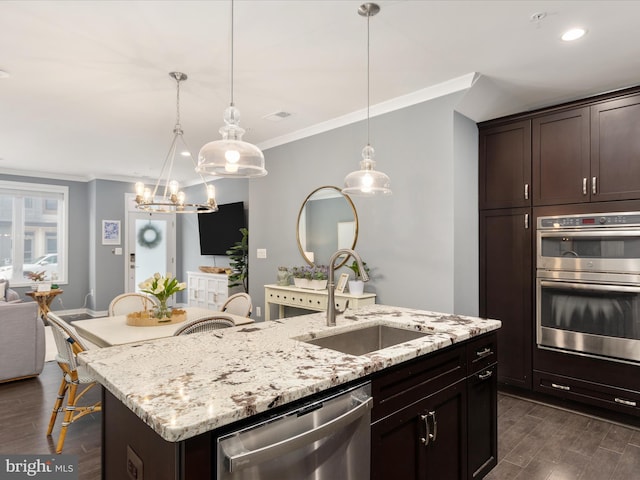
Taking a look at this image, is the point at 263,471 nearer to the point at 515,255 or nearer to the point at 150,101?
the point at 515,255

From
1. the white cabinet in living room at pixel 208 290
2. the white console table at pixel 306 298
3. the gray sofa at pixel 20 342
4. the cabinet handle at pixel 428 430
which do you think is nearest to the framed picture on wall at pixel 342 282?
the white console table at pixel 306 298

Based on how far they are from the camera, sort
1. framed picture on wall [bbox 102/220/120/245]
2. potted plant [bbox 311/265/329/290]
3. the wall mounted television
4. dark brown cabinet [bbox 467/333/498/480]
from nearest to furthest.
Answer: dark brown cabinet [bbox 467/333/498/480], potted plant [bbox 311/265/329/290], the wall mounted television, framed picture on wall [bbox 102/220/120/245]

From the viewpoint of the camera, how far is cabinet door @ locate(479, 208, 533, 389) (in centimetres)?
343

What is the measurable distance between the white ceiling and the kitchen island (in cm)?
181

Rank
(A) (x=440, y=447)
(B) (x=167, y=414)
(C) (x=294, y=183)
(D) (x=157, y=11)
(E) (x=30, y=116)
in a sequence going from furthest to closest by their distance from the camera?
1. (C) (x=294, y=183)
2. (E) (x=30, y=116)
3. (D) (x=157, y=11)
4. (A) (x=440, y=447)
5. (B) (x=167, y=414)

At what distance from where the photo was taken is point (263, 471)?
1063 mm

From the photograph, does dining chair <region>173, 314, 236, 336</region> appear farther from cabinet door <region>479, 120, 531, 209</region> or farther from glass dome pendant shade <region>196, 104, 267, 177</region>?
cabinet door <region>479, 120, 531, 209</region>

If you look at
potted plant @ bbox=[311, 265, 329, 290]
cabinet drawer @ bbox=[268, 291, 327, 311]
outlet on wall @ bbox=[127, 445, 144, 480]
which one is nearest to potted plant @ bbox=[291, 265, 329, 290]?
potted plant @ bbox=[311, 265, 329, 290]

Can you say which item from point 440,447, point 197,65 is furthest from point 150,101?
point 440,447

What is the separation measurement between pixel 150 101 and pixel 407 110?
7.79 feet

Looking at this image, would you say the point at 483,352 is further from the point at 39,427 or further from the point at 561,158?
the point at 39,427

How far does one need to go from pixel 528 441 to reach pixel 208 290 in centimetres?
509

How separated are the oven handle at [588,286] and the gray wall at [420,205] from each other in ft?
2.01

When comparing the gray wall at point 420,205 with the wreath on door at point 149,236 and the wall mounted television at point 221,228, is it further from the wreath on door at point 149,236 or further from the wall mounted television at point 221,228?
the wreath on door at point 149,236
